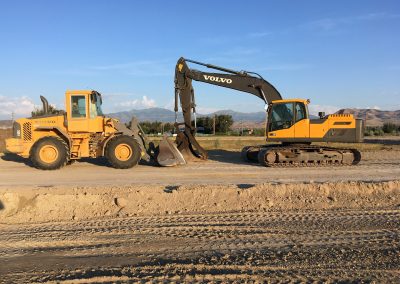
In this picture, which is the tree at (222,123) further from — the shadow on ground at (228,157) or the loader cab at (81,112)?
the loader cab at (81,112)

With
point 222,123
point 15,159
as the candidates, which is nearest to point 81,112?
point 15,159

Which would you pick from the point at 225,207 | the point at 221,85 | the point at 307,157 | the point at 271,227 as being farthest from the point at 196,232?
the point at 221,85

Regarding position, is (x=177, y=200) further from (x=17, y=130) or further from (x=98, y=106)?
(x=17, y=130)

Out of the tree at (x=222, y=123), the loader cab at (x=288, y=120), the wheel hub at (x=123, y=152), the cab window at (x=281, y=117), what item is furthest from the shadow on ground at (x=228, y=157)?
the tree at (x=222, y=123)

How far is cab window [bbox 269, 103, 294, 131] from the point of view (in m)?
14.8

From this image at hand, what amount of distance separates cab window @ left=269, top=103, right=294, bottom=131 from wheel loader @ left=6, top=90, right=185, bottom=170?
3.58m

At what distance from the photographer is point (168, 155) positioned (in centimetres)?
1454

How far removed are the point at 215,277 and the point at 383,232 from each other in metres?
Answer: 3.40

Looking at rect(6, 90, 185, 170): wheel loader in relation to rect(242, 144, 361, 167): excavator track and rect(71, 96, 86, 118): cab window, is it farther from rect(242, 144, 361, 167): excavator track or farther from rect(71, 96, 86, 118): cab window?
rect(242, 144, 361, 167): excavator track

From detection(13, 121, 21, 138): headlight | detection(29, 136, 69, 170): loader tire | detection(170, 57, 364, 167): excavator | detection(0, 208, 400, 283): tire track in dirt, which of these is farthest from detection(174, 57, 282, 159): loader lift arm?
detection(0, 208, 400, 283): tire track in dirt

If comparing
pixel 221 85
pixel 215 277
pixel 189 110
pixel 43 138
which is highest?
pixel 221 85

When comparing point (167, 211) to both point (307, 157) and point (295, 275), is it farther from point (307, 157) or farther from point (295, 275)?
point (307, 157)

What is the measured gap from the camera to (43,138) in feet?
46.0

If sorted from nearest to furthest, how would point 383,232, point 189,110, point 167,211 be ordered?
point 383,232 → point 167,211 → point 189,110
